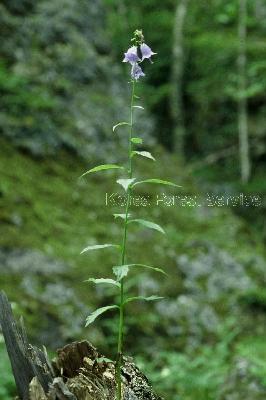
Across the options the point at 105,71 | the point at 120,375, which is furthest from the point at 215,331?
the point at 105,71

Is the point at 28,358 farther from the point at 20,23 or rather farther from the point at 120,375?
the point at 20,23

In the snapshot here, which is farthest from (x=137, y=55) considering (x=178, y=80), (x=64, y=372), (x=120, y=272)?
(x=178, y=80)

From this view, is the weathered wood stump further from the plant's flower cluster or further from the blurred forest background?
the blurred forest background

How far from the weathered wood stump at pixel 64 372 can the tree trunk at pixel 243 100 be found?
7618 millimetres

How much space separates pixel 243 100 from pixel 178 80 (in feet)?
4.93

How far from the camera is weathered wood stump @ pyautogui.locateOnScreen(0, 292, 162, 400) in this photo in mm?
1962

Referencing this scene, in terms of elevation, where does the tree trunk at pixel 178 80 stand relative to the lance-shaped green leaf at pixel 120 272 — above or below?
above

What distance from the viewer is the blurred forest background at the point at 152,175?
522cm

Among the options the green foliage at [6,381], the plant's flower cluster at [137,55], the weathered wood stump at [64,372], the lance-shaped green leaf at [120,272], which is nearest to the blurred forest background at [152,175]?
the green foliage at [6,381]

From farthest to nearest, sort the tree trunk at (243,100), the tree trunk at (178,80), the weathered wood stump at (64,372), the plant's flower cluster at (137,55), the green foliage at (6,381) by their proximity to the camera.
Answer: the tree trunk at (178,80)
the tree trunk at (243,100)
the green foliage at (6,381)
the plant's flower cluster at (137,55)
the weathered wood stump at (64,372)

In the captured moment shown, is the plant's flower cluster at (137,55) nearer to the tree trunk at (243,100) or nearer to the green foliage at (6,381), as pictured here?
the green foliage at (6,381)

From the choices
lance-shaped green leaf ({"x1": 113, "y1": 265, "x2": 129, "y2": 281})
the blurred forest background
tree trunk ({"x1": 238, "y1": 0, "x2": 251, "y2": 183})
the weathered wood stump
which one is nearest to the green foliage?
the blurred forest background

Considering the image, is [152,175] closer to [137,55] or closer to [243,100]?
[243,100]

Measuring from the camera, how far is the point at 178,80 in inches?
424
